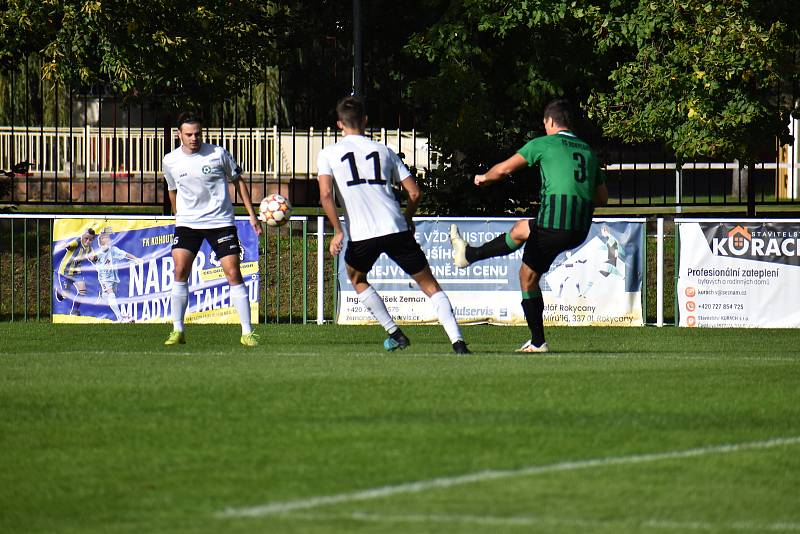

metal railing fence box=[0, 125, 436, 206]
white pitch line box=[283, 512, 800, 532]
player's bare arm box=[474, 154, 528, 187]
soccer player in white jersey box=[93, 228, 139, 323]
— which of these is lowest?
white pitch line box=[283, 512, 800, 532]

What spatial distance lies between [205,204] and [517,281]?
4.74 metres

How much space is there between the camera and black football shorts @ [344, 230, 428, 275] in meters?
11.2

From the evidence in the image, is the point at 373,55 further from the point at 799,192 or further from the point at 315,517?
the point at 315,517

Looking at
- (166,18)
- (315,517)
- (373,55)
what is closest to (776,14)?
(373,55)

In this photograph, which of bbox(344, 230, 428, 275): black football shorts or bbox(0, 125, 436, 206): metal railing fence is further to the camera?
bbox(0, 125, 436, 206): metal railing fence

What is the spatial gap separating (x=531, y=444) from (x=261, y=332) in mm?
8980

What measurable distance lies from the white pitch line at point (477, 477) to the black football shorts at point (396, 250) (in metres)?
4.63

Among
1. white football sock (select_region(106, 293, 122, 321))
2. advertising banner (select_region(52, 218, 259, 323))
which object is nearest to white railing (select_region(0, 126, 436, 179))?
advertising banner (select_region(52, 218, 259, 323))

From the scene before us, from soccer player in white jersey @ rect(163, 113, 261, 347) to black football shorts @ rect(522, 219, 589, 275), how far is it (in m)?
2.50

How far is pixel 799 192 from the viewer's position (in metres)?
33.6

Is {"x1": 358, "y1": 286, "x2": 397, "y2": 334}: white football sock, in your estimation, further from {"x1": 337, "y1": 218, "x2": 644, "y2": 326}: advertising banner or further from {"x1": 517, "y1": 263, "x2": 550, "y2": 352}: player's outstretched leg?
{"x1": 337, "y1": 218, "x2": 644, "y2": 326}: advertising banner

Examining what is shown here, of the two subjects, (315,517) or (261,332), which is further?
(261,332)

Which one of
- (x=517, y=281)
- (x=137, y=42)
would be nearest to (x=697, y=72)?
(x=517, y=281)

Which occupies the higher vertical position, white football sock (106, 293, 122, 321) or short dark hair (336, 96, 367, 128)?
short dark hair (336, 96, 367, 128)
